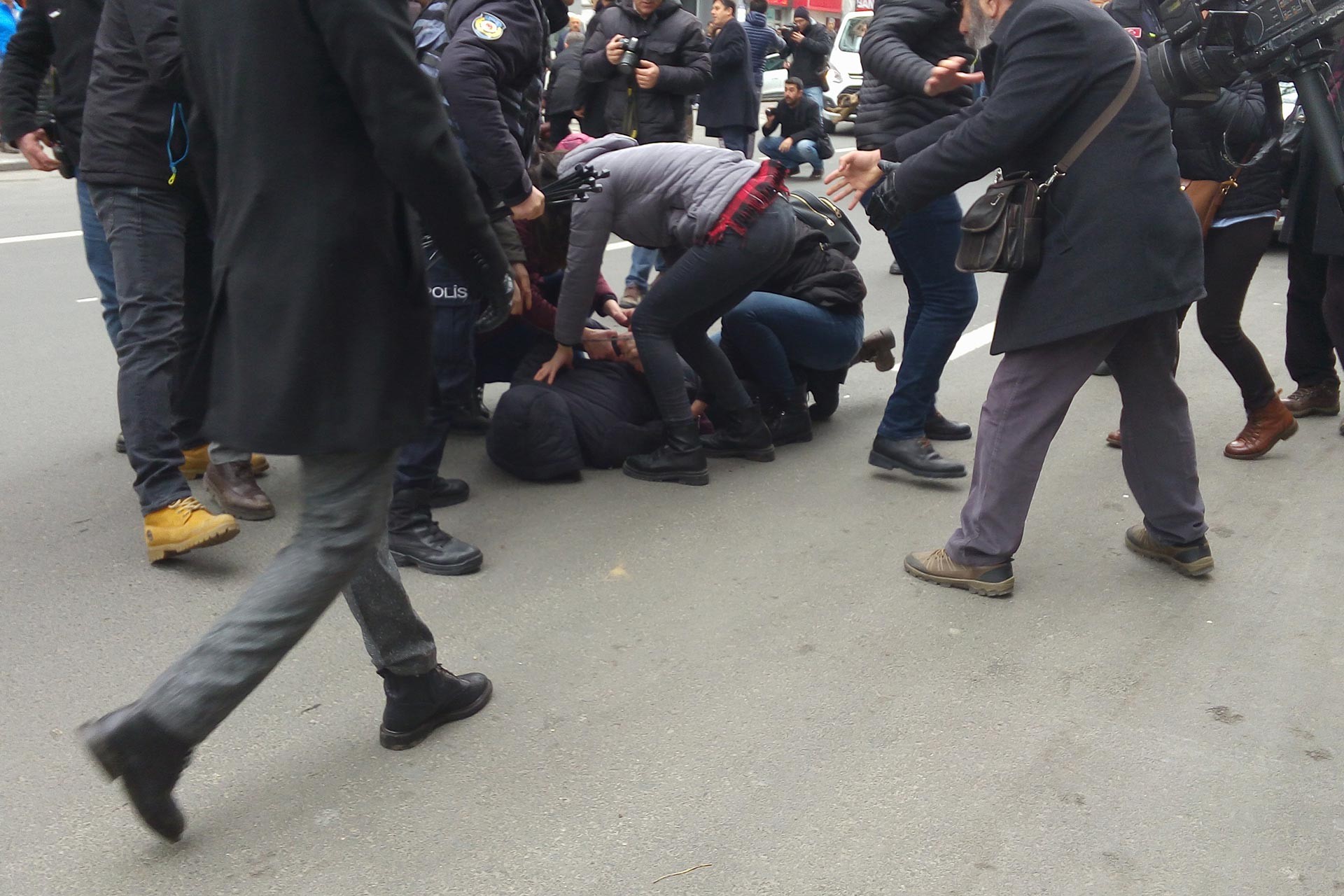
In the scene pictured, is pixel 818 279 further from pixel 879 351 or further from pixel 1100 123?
pixel 1100 123

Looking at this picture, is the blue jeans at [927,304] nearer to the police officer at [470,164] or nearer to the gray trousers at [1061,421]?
the gray trousers at [1061,421]

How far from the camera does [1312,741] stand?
113 inches

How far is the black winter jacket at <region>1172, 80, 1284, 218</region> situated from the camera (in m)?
4.53

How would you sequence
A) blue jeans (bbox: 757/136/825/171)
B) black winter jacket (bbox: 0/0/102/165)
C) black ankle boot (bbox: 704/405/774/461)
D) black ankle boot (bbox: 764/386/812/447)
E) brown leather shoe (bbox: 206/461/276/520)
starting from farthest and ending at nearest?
1. blue jeans (bbox: 757/136/825/171)
2. black ankle boot (bbox: 764/386/812/447)
3. black ankle boot (bbox: 704/405/774/461)
4. brown leather shoe (bbox: 206/461/276/520)
5. black winter jacket (bbox: 0/0/102/165)

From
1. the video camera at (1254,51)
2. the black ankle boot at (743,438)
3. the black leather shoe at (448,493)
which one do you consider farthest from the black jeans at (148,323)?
the video camera at (1254,51)

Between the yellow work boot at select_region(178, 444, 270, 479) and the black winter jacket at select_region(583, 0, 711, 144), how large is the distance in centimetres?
383

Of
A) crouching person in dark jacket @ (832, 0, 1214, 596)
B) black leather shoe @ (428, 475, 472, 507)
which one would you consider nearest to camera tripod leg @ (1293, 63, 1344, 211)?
crouching person in dark jacket @ (832, 0, 1214, 596)

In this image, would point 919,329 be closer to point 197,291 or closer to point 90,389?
point 197,291

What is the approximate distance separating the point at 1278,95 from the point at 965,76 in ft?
4.09

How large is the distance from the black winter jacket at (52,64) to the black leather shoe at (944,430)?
3276mm

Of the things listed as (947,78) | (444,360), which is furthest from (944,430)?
(444,360)

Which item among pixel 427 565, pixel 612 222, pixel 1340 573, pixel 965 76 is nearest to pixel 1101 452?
pixel 1340 573

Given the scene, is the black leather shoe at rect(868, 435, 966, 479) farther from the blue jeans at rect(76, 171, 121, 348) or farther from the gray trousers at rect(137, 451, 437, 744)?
the blue jeans at rect(76, 171, 121, 348)

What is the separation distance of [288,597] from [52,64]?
8.84 ft
